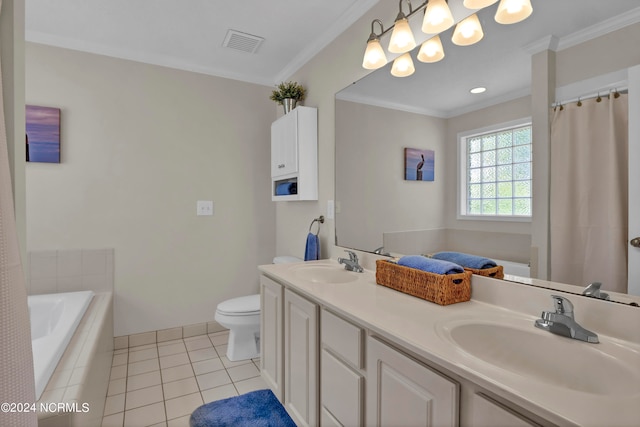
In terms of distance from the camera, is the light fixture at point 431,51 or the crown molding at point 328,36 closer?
the light fixture at point 431,51

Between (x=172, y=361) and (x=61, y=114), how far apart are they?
1982mm

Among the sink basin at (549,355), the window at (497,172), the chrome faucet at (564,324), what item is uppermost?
the window at (497,172)

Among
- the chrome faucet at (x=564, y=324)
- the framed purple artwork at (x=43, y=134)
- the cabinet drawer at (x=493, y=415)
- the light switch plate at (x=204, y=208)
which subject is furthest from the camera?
the light switch plate at (x=204, y=208)

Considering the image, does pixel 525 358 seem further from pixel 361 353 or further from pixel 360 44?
pixel 360 44

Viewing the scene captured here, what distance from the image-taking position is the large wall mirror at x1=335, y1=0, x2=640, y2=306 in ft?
3.52

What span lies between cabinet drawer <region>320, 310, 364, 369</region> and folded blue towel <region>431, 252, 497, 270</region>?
1.86ft

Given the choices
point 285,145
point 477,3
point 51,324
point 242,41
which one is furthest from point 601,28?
point 51,324

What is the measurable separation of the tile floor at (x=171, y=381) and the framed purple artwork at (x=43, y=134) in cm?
156

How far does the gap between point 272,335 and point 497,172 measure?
1.41 metres

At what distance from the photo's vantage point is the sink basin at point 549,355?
800 millimetres

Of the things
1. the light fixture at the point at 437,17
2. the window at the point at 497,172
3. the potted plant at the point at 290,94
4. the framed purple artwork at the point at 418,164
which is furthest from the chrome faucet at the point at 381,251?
the potted plant at the point at 290,94

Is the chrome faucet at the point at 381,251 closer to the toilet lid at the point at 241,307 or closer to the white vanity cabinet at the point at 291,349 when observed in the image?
the white vanity cabinet at the point at 291,349

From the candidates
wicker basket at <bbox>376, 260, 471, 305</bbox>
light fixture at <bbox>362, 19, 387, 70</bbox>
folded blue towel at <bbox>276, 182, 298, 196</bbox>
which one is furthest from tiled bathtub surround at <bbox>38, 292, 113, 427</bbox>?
light fixture at <bbox>362, 19, 387, 70</bbox>

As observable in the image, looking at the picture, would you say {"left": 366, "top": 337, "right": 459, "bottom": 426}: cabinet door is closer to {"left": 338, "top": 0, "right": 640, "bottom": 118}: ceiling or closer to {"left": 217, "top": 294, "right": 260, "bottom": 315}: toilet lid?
{"left": 338, "top": 0, "right": 640, "bottom": 118}: ceiling
